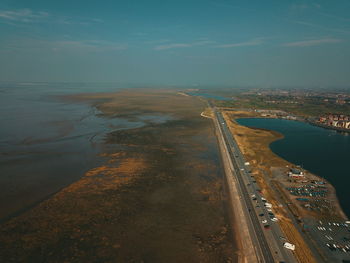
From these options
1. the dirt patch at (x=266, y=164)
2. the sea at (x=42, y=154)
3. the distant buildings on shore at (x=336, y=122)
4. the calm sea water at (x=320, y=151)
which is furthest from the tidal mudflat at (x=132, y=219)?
the distant buildings on shore at (x=336, y=122)

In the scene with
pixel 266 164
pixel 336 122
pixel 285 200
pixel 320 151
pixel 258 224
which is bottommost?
pixel 258 224

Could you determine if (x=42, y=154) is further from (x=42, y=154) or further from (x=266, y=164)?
(x=266, y=164)

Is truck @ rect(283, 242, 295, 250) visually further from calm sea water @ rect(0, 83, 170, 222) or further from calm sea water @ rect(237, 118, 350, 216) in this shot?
calm sea water @ rect(0, 83, 170, 222)

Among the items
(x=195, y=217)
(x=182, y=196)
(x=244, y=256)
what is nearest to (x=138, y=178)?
(x=182, y=196)

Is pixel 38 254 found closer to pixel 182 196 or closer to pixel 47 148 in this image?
pixel 182 196

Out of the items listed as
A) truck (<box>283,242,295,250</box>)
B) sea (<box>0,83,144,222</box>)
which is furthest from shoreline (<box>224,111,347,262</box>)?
sea (<box>0,83,144,222</box>)

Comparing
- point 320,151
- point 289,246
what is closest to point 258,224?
point 289,246
